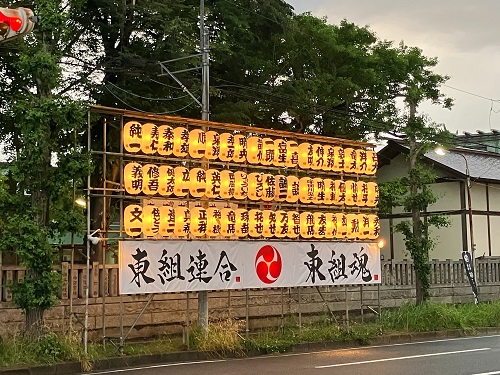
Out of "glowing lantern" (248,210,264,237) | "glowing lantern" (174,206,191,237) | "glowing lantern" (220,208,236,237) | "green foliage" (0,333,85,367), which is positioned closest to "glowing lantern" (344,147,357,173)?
"glowing lantern" (248,210,264,237)

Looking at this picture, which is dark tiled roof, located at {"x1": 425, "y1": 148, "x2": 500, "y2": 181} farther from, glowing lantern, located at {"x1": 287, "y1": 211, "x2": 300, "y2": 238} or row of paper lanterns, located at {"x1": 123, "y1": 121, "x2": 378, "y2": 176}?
glowing lantern, located at {"x1": 287, "y1": 211, "x2": 300, "y2": 238}

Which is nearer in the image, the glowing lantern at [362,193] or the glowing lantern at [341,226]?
the glowing lantern at [341,226]

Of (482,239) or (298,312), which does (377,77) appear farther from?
(298,312)

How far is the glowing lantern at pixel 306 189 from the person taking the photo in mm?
19109

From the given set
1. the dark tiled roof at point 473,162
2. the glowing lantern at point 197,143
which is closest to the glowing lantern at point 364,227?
the glowing lantern at point 197,143

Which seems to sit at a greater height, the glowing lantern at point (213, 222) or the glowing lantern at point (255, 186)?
the glowing lantern at point (255, 186)

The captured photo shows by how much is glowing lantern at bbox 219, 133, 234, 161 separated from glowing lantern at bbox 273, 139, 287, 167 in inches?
60.7

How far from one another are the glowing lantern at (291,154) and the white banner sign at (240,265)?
228 centimetres

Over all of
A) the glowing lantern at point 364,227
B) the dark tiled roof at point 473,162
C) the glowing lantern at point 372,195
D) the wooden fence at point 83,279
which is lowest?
the wooden fence at point 83,279

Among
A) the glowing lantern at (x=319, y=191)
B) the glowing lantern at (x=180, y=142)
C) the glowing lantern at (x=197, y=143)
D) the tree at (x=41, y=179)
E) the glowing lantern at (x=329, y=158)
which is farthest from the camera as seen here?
the glowing lantern at (x=329, y=158)

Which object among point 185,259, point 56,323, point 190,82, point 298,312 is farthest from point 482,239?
point 56,323

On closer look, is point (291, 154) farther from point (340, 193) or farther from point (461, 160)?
point (461, 160)

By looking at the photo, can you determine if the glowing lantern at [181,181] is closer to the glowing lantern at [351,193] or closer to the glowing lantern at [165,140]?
the glowing lantern at [165,140]

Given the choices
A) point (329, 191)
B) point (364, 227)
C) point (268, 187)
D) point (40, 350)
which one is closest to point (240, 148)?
point (268, 187)
